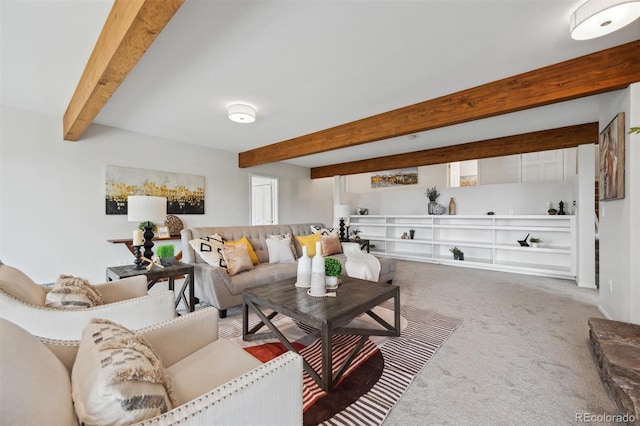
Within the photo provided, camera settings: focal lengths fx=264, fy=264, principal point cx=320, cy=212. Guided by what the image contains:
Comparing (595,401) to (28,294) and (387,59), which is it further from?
(28,294)

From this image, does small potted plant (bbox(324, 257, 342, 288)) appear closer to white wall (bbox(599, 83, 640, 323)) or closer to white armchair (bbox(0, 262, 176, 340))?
white armchair (bbox(0, 262, 176, 340))

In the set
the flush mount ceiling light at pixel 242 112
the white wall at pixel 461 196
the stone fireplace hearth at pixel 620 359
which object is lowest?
the stone fireplace hearth at pixel 620 359

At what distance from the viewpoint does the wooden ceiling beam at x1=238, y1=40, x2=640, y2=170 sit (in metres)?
2.13

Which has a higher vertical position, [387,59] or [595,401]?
[387,59]

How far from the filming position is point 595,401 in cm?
156

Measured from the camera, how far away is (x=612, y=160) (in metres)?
2.49

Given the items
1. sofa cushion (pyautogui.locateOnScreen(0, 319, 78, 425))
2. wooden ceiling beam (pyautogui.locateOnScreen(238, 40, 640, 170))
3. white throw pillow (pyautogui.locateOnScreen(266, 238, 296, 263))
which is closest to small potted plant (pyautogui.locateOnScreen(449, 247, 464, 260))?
wooden ceiling beam (pyautogui.locateOnScreen(238, 40, 640, 170))

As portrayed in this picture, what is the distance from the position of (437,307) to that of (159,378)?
3.01m

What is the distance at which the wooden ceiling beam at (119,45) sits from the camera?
137 cm

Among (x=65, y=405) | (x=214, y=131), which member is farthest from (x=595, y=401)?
(x=214, y=131)

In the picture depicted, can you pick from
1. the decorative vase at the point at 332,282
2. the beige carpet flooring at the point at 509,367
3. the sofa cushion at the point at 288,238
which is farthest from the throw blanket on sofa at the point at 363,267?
the decorative vase at the point at 332,282

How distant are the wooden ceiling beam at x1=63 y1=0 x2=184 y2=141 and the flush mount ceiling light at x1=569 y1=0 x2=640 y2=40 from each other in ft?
7.57

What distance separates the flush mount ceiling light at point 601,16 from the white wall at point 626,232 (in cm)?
87

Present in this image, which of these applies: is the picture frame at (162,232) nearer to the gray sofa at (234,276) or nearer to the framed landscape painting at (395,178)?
the gray sofa at (234,276)
